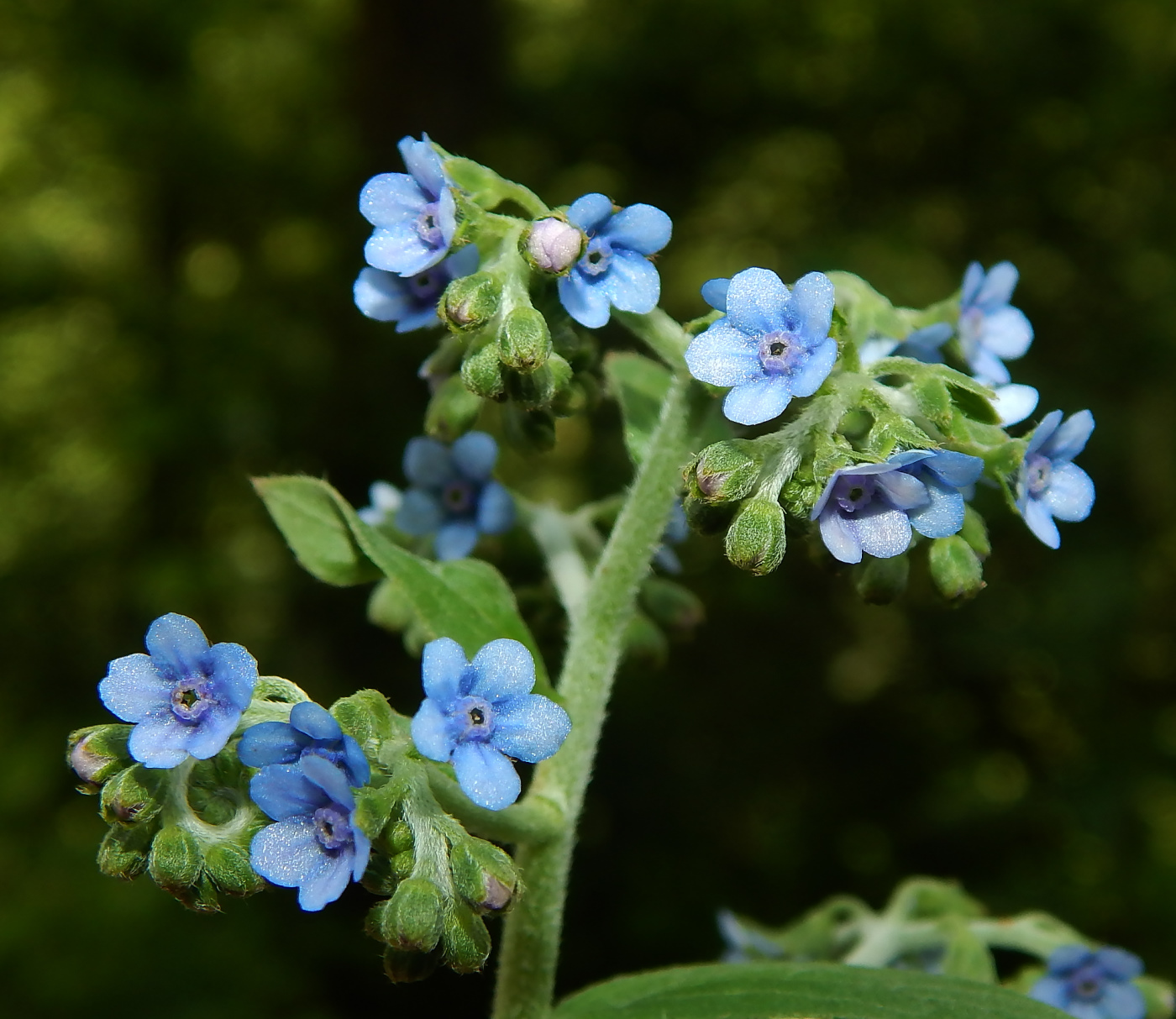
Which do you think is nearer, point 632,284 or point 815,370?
point 815,370

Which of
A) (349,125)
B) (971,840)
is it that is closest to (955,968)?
(971,840)

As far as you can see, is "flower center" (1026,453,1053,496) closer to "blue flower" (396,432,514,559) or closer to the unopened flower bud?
the unopened flower bud

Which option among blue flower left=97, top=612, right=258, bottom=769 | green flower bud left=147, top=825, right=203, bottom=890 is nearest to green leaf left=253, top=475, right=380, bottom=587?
blue flower left=97, top=612, right=258, bottom=769

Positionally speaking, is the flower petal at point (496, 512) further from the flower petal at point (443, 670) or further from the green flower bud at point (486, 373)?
the flower petal at point (443, 670)

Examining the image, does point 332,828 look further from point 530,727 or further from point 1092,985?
point 1092,985

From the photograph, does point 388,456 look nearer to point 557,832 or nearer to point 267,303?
point 267,303

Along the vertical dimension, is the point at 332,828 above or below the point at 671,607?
below

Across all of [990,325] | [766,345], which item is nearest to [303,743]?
[766,345]
